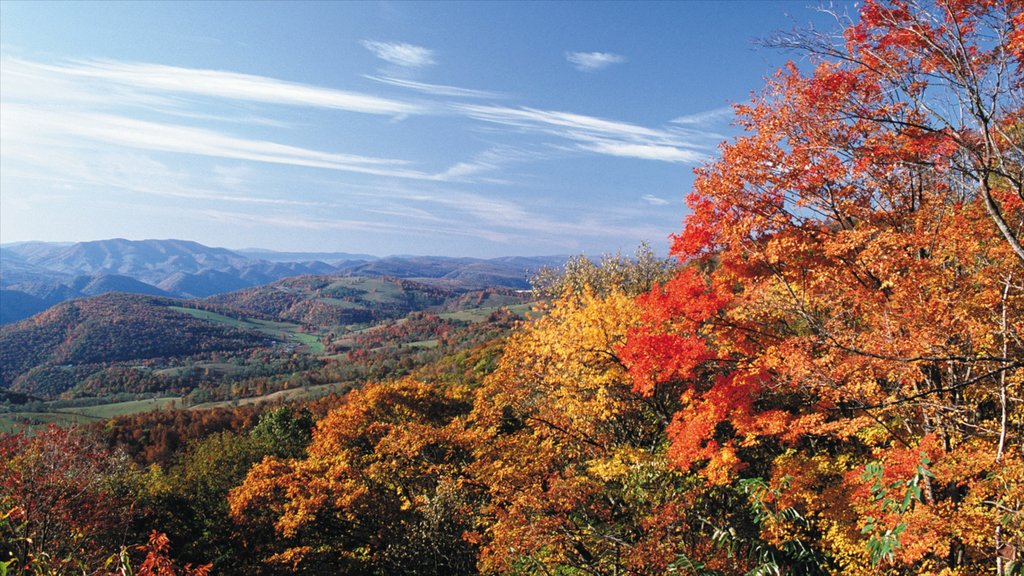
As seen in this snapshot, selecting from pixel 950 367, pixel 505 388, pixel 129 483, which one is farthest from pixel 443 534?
pixel 129 483

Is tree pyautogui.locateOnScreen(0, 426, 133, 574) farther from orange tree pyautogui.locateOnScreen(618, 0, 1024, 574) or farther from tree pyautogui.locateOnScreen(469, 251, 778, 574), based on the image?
orange tree pyautogui.locateOnScreen(618, 0, 1024, 574)

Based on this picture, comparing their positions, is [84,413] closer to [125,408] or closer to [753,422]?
[125,408]

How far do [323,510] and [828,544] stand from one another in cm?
1999

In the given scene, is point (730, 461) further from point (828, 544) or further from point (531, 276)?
point (531, 276)

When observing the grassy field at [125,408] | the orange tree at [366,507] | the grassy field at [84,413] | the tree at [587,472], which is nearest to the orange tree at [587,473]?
the tree at [587,472]

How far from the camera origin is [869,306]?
Answer: 1460 centimetres

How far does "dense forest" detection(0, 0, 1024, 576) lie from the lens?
34.0 ft

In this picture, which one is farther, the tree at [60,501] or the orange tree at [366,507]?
the orange tree at [366,507]

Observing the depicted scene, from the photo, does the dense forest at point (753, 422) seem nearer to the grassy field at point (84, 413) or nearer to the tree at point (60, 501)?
the tree at point (60, 501)

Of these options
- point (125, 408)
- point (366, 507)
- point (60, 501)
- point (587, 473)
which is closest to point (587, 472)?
point (587, 473)

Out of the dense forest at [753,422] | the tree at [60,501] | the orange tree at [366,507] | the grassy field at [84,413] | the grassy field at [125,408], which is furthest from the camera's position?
the grassy field at [125,408]

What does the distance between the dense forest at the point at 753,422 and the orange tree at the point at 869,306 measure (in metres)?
0.10

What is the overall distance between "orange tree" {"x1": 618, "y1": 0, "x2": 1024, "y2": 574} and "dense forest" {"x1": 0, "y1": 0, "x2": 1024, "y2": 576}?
0.10m

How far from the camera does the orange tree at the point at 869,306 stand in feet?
38.1
